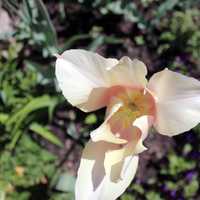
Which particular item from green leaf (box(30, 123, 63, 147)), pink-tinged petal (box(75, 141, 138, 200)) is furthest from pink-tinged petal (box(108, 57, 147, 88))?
green leaf (box(30, 123, 63, 147))

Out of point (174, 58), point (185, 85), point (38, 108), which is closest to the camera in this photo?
point (185, 85)

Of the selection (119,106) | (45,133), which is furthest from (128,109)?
(45,133)

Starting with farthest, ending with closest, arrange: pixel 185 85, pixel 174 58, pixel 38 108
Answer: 1. pixel 174 58
2. pixel 38 108
3. pixel 185 85

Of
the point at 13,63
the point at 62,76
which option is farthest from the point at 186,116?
the point at 13,63

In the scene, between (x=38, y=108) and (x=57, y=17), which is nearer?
(x=38, y=108)

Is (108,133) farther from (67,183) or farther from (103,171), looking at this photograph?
(67,183)

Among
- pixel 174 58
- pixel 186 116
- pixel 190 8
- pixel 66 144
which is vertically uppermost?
pixel 186 116

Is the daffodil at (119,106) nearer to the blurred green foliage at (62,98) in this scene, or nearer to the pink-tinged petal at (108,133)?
the pink-tinged petal at (108,133)

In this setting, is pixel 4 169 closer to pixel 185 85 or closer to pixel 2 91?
pixel 2 91
